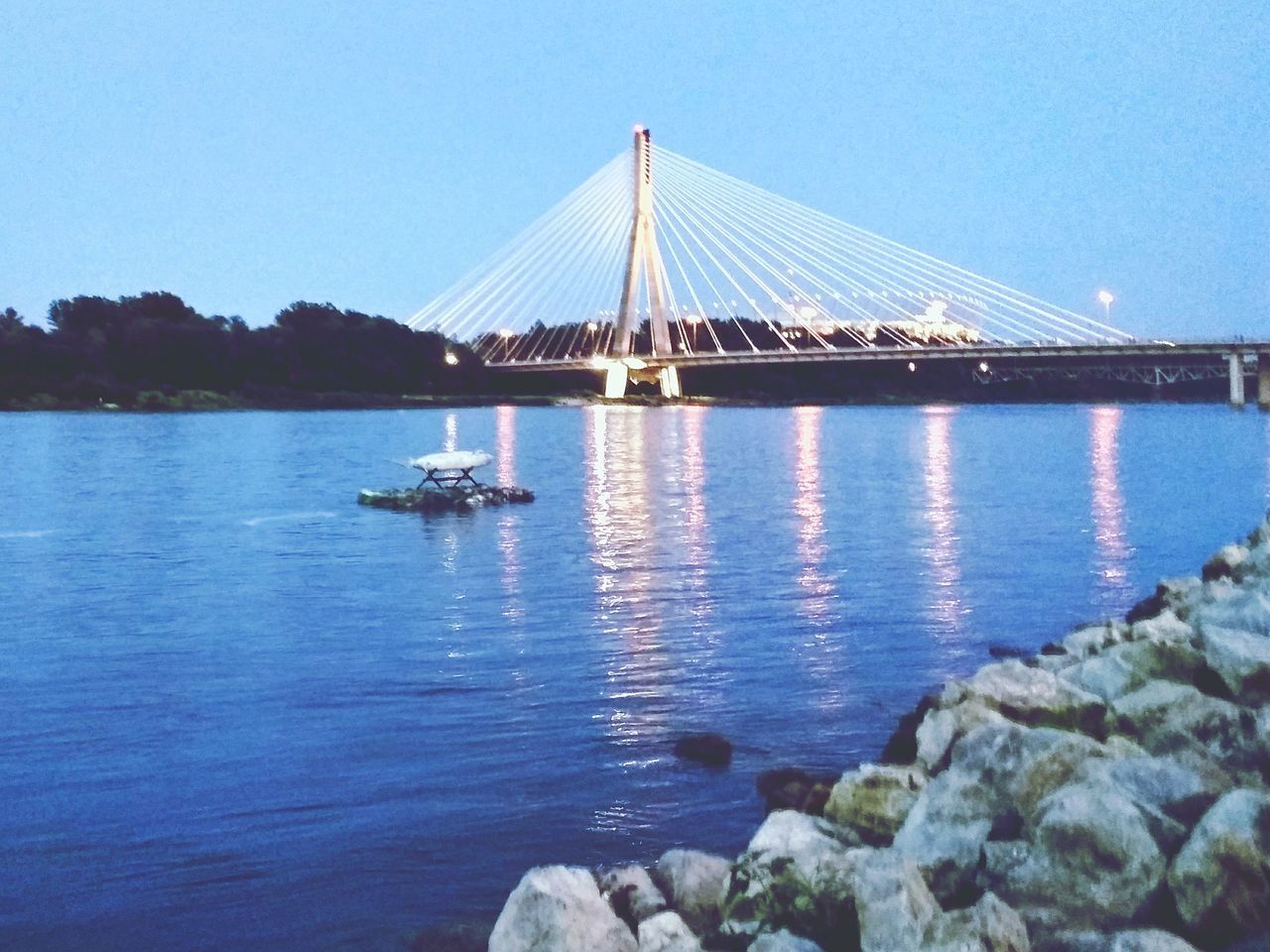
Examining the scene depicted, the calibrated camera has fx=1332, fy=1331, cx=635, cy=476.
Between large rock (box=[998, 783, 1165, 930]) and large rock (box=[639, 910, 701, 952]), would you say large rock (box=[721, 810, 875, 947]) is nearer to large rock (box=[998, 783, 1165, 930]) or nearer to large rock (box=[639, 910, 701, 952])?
large rock (box=[639, 910, 701, 952])

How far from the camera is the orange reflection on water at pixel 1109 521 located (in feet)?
48.4

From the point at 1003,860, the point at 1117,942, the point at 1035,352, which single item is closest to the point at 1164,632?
the point at 1003,860

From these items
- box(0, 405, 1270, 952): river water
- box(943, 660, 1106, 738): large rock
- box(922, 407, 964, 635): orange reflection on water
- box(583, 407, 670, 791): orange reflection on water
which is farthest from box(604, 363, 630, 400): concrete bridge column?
box(943, 660, 1106, 738): large rock

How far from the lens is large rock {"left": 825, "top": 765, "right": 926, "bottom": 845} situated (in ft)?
16.5

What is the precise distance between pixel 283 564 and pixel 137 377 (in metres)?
63.8

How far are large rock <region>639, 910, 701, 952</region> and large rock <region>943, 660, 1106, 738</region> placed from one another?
2.22m

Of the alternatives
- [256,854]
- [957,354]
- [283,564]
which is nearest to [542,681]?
[256,854]

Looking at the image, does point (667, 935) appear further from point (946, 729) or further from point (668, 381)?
point (668, 381)

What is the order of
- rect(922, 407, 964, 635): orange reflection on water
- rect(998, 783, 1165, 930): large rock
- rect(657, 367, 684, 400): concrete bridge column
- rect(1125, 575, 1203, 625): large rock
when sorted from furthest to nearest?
rect(657, 367, 684, 400): concrete bridge column
rect(922, 407, 964, 635): orange reflection on water
rect(1125, 575, 1203, 625): large rock
rect(998, 783, 1165, 930): large rock

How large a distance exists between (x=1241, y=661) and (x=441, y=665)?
18.1ft

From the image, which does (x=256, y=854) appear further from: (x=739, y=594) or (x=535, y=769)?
(x=739, y=594)

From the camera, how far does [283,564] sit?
607 inches

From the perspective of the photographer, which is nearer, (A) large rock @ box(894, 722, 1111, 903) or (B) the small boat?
(A) large rock @ box(894, 722, 1111, 903)

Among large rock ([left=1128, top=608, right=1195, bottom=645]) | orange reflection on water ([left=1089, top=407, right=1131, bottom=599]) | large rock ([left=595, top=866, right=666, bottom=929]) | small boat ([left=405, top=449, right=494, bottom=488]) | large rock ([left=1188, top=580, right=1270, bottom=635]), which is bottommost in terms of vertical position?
orange reflection on water ([left=1089, top=407, right=1131, bottom=599])
